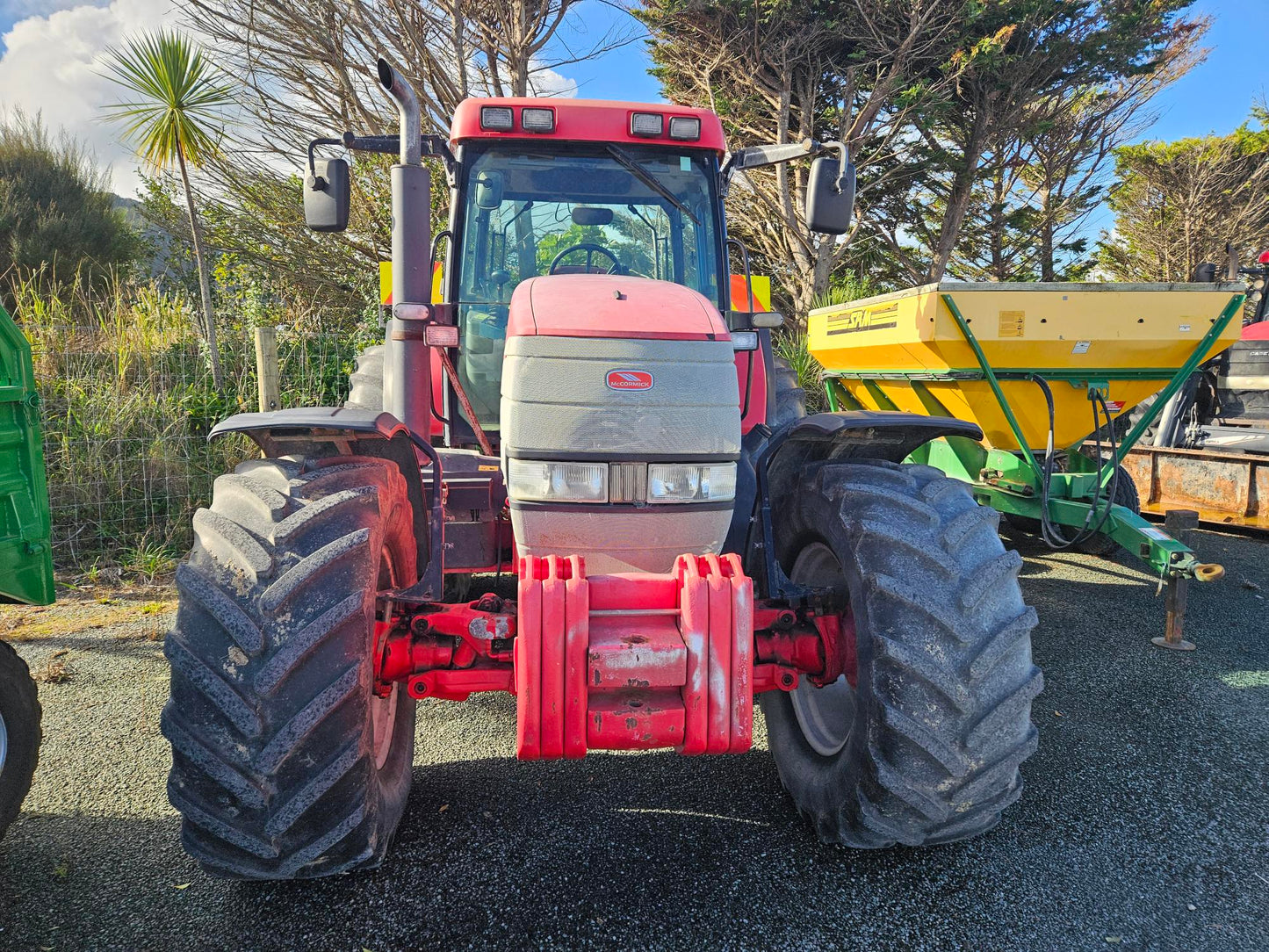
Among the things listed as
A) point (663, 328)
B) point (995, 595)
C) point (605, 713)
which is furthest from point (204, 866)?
point (995, 595)

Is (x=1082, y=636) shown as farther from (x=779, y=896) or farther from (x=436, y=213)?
(x=436, y=213)

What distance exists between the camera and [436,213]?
867cm

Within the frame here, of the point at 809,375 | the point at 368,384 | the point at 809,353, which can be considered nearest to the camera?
the point at 368,384

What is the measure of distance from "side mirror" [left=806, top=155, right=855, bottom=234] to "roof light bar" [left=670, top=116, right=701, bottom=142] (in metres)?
0.47

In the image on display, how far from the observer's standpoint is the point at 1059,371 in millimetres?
5109

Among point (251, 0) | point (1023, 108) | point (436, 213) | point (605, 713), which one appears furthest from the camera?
point (1023, 108)

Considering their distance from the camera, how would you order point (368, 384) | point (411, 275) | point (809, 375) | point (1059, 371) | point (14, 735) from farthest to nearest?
1. point (809, 375)
2. point (1059, 371)
3. point (368, 384)
4. point (411, 275)
5. point (14, 735)

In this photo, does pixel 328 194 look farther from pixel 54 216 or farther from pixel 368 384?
pixel 54 216

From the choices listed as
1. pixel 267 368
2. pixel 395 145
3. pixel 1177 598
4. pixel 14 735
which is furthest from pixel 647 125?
pixel 267 368

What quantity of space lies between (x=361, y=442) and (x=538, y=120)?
1.46m

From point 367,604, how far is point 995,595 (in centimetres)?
160

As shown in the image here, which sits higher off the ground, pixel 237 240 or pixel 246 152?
pixel 246 152

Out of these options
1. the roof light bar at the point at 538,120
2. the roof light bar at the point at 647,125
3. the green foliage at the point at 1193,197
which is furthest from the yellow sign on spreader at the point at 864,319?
the green foliage at the point at 1193,197

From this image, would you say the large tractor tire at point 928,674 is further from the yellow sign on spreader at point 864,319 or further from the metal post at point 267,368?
the metal post at point 267,368
